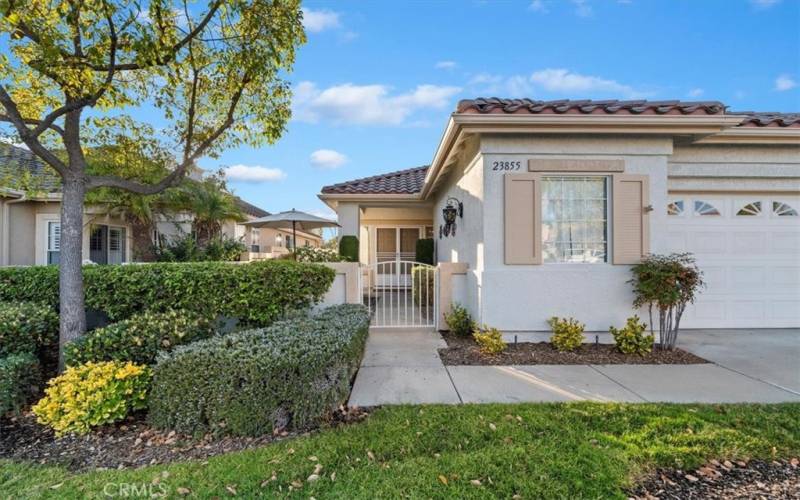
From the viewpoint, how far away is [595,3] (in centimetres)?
755

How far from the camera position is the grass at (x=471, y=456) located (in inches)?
102

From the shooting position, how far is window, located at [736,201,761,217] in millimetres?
7281

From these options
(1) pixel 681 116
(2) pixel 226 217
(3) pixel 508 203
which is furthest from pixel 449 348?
(2) pixel 226 217

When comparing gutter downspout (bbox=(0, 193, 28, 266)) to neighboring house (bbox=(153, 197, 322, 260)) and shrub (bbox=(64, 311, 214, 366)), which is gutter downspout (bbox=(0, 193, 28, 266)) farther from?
shrub (bbox=(64, 311, 214, 366))

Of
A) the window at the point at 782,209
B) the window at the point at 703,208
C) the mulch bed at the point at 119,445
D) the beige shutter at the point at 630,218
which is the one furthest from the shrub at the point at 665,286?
the mulch bed at the point at 119,445

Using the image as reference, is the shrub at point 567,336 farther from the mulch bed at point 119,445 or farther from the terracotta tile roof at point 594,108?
the mulch bed at point 119,445

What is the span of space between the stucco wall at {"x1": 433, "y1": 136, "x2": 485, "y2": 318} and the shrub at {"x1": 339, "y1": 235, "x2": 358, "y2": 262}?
3.40 m

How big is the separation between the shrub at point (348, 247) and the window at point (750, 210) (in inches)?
367

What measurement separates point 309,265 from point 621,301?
220 inches

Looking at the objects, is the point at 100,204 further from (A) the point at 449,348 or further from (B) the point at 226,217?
(A) the point at 449,348

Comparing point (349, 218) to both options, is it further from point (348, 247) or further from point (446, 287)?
point (446, 287)

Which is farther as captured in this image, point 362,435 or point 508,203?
point 508,203

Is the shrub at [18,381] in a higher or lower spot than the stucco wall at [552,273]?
lower

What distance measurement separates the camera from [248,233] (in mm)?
18750
